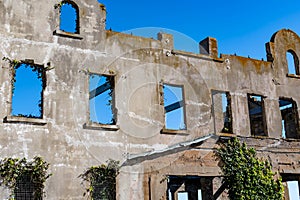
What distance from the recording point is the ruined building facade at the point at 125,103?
16422 millimetres

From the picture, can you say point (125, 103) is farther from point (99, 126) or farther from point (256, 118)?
point (256, 118)

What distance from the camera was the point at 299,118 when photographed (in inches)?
900

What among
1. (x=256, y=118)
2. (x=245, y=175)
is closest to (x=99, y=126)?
(x=245, y=175)

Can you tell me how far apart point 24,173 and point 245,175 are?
9738mm

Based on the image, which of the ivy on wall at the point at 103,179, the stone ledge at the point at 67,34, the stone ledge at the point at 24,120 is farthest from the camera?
the stone ledge at the point at 67,34

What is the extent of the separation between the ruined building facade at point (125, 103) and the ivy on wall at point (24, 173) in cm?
24

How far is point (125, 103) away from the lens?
722 inches

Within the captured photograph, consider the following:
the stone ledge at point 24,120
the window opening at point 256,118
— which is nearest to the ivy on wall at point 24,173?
the stone ledge at point 24,120

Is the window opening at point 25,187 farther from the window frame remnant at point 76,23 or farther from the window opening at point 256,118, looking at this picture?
the window opening at point 256,118

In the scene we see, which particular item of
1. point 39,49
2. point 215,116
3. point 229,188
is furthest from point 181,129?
point 39,49

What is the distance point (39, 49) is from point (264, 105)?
1117cm

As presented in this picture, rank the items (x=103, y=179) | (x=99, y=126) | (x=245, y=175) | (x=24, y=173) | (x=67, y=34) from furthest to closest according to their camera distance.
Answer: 1. (x=245, y=175)
2. (x=67, y=34)
3. (x=99, y=126)
4. (x=103, y=179)
5. (x=24, y=173)

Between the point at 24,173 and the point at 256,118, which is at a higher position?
the point at 256,118

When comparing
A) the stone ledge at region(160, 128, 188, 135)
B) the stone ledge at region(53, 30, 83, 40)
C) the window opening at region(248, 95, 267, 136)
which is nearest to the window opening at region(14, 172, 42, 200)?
the stone ledge at region(53, 30, 83, 40)
